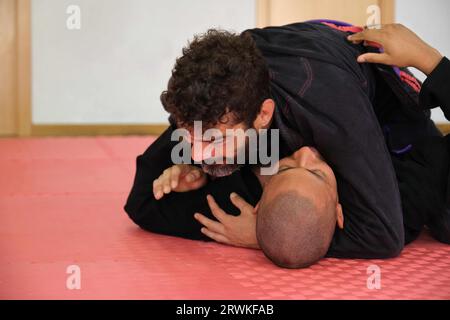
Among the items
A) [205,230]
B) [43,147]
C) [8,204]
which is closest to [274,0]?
[43,147]

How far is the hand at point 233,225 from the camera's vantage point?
7.46ft

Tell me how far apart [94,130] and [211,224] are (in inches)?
162

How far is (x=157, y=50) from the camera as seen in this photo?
6355mm

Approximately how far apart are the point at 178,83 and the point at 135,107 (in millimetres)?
4430

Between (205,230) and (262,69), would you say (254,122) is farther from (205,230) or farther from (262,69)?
(205,230)

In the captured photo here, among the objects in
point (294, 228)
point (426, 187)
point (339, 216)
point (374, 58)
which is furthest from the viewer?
point (426, 187)

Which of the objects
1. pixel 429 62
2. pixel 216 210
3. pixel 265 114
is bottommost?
pixel 216 210

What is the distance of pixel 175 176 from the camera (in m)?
2.36

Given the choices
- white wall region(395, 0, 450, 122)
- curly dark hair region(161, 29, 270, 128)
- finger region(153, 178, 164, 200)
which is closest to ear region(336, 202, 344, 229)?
curly dark hair region(161, 29, 270, 128)

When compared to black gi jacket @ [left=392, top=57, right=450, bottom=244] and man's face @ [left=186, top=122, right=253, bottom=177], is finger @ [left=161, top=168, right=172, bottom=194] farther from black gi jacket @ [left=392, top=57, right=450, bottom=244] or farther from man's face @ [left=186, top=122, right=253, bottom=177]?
black gi jacket @ [left=392, top=57, right=450, bottom=244]

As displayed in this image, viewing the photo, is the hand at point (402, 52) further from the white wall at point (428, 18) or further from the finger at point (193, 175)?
the white wall at point (428, 18)

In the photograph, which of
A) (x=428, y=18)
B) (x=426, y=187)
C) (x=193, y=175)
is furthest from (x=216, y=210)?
(x=428, y=18)

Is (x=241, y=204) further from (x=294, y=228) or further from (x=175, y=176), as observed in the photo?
(x=294, y=228)

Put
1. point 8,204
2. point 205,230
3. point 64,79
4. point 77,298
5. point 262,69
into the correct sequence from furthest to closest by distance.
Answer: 1. point 64,79
2. point 8,204
3. point 205,230
4. point 262,69
5. point 77,298
